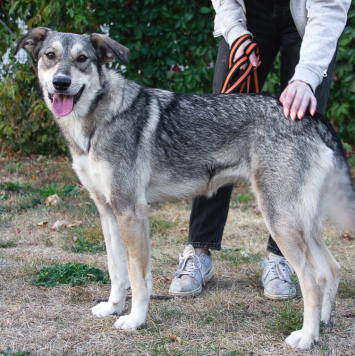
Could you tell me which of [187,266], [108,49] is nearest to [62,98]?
[108,49]

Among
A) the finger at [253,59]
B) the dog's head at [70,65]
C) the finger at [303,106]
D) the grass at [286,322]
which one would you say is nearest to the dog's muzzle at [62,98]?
the dog's head at [70,65]

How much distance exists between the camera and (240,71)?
3.18 metres

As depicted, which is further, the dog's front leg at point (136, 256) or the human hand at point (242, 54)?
the human hand at point (242, 54)

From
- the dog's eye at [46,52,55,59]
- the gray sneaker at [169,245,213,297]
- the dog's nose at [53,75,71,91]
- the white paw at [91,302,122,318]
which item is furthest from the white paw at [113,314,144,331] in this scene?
the dog's eye at [46,52,55,59]

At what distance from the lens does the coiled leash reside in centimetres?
303

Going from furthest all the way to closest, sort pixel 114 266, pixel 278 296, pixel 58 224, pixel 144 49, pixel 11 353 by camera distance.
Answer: pixel 144 49
pixel 58 224
pixel 278 296
pixel 114 266
pixel 11 353

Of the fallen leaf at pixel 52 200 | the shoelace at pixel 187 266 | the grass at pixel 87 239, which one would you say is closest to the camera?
the shoelace at pixel 187 266

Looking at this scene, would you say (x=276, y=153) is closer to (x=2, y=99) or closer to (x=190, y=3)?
(x=190, y=3)

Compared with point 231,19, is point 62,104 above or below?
below

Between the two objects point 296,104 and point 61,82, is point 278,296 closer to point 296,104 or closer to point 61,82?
point 296,104

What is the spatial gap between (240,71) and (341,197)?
118 centimetres

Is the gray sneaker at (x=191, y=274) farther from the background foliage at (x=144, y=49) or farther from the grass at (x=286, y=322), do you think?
the background foliage at (x=144, y=49)

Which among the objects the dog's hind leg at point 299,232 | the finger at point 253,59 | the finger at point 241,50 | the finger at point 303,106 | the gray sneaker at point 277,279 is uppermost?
the finger at point 241,50

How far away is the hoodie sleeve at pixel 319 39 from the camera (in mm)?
2670
